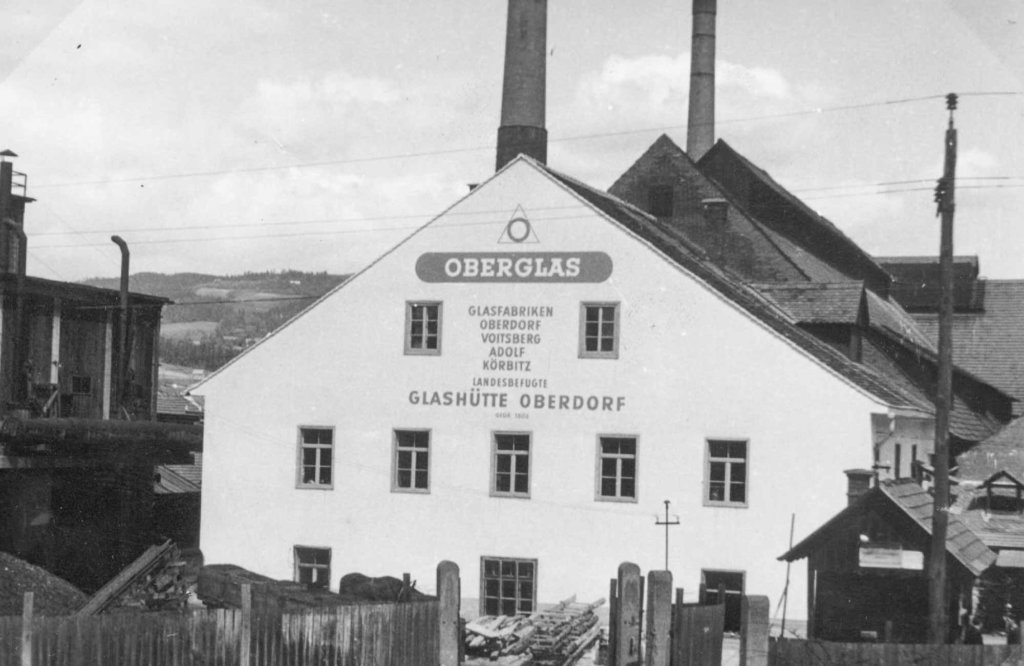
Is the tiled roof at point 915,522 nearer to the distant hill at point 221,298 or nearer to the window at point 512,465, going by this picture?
the window at point 512,465

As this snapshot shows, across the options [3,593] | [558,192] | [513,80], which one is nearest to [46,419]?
[3,593]

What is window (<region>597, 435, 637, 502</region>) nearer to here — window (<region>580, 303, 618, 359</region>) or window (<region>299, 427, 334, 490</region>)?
window (<region>580, 303, 618, 359</region>)

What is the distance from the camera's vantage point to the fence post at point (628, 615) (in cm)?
1692

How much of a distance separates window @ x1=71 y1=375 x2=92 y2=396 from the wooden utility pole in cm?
2470

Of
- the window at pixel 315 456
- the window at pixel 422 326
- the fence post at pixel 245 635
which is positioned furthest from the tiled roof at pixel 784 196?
the fence post at pixel 245 635

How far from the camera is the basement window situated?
1603 inches

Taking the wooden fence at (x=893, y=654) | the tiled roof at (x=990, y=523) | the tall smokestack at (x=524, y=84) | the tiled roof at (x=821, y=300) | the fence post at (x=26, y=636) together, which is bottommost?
the wooden fence at (x=893, y=654)

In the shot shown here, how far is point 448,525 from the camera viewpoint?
92.5 ft

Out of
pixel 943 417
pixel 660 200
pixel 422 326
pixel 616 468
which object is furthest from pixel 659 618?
pixel 660 200

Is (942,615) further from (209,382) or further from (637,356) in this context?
(209,382)

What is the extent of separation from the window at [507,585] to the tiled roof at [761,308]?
24.1 ft

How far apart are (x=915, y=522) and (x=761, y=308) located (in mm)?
9058

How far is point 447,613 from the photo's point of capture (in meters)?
16.7

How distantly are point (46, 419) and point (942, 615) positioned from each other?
72.0 ft
